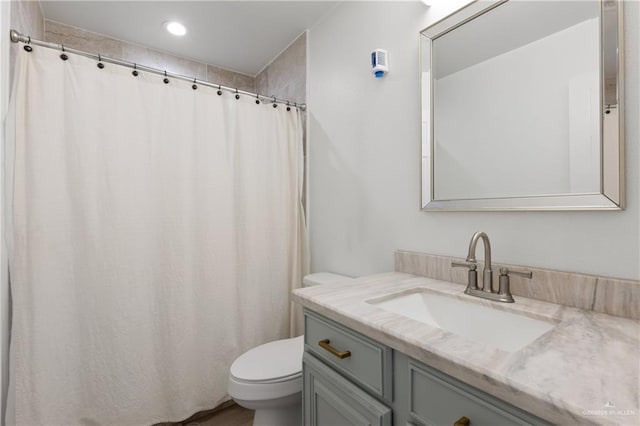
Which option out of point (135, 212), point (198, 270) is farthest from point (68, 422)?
point (135, 212)

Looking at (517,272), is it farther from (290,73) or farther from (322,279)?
(290,73)

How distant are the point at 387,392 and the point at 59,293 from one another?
151 centimetres

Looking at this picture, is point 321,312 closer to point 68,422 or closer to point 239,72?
point 68,422

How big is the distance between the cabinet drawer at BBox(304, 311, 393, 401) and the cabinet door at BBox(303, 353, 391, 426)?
0.03 m

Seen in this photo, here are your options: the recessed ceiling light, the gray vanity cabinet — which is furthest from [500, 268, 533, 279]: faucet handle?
the recessed ceiling light

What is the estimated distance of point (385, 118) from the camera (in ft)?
5.13

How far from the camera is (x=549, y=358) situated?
614 mm

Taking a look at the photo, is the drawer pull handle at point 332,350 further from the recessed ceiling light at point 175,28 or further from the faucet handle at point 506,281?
the recessed ceiling light at point 175,28

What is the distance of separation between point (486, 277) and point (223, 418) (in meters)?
1.69

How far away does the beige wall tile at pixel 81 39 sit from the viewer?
80.8 inches

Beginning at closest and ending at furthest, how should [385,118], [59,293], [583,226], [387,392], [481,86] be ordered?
[387,392] → [583,226] → [481,86] → [59,293] → [385,118]

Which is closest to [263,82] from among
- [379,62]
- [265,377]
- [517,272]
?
[379,62]

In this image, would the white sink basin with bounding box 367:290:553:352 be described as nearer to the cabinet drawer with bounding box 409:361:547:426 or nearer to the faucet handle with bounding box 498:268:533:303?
the faucet handle with bounding box 498:268:533:303

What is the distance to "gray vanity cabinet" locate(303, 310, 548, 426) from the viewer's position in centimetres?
62
